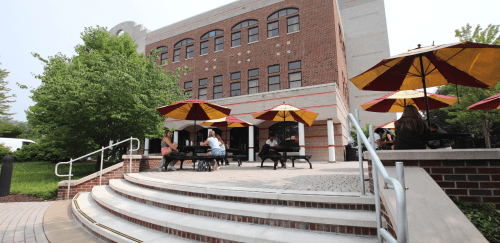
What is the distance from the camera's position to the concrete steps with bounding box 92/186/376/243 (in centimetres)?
270

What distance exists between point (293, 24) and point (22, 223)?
18160 millimetres

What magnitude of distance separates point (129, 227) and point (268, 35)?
1744 centimetres

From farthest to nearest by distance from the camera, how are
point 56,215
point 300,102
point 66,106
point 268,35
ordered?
point 268,35, point 300,102, point 66,106, point 56,215

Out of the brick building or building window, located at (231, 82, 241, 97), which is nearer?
the brick building

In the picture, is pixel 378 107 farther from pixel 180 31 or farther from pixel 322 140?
pixel 180 31

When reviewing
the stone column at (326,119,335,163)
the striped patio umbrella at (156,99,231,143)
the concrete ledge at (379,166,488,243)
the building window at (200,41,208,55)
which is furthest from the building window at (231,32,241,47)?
the concrete ledge at (379,166,488,243)

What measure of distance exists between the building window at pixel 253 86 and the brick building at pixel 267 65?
84 mm

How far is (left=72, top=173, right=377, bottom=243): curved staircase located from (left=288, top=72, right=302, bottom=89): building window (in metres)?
13.7

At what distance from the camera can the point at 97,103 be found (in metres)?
9.61

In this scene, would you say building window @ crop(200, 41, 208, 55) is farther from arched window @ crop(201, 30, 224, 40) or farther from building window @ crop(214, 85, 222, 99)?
building window @ crop(214, 85, 222, 99)

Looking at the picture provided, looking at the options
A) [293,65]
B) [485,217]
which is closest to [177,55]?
[293,65]

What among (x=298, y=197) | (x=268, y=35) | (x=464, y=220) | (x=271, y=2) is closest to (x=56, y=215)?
(x=298, y=197)

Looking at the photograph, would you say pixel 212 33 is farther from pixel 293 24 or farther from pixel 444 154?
pixel 444 154

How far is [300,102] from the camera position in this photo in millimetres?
15477
